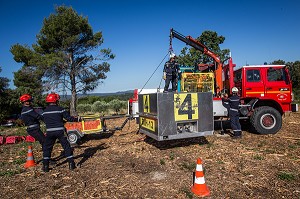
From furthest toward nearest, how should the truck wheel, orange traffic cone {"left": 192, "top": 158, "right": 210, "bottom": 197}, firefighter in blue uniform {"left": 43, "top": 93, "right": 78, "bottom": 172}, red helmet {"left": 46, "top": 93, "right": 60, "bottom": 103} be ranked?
the truck wheel
red helmet {"left": 46, "top": 93, "right": 60, "bottom": 103}
firefighter in blue uniform {"left": 43, "top": 93, "right": 78, "bottom": 172}
orange traffic cone {"left": 192, "top": 158, "right": 210, "bottom": 197}

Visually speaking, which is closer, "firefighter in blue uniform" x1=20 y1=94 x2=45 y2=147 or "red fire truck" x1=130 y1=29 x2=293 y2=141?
"red fire truck" x1=130 y1=29 x2=293 y2=141

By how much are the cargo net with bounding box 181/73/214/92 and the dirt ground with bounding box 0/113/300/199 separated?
240cm

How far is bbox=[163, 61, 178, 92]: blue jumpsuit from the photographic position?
10.1 meters

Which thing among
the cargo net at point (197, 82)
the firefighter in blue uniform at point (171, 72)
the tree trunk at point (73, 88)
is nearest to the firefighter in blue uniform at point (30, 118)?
the firefighter in blue uniform at point (171, 72)

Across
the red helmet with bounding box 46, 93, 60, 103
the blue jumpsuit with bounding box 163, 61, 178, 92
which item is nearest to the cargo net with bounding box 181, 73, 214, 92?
the blue jumpsuit with bounding box 163, 61, 178, 92

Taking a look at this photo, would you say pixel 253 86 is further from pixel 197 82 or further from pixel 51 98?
pixel 51 98

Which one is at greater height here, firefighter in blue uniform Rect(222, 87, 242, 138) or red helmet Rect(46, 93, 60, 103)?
red helmet Rect(46, 93, 60, 103)

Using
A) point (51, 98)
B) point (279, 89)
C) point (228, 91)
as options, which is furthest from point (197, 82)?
point (51, 98)

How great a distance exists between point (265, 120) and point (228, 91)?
1944 millimetres

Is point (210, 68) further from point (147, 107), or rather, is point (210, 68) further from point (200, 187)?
point (200, 187)

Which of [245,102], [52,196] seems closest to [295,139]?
[245,102]

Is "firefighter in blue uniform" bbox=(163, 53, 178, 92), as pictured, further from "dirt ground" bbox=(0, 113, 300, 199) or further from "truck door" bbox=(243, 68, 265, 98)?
"truck door" bbox=(243, 68, 265, 98)

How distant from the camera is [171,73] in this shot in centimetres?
1010

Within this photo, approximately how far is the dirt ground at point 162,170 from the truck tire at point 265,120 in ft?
2.03
